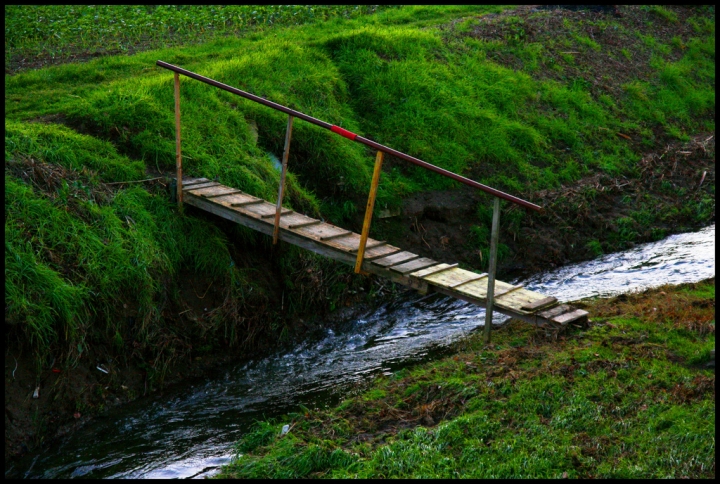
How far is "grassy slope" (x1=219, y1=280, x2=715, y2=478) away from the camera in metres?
4.73

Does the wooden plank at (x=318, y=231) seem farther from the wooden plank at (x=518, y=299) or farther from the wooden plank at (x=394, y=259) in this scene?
the wooden plank at (x=518, y=299)

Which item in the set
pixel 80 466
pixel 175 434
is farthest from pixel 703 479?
pixel 80 466

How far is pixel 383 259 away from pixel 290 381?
1.49 metres

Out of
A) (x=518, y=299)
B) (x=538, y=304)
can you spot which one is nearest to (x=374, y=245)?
(x=518, y=299)

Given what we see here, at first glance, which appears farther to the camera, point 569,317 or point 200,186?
point 200,186

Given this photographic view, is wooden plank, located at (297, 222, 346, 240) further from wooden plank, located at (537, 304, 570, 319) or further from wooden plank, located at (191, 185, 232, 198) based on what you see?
wooden plank, located at (537, 304, 570, 319)

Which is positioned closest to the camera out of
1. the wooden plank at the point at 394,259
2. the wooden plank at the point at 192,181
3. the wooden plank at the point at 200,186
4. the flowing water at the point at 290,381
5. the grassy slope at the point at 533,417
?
the grassy slope at the point at 533,417

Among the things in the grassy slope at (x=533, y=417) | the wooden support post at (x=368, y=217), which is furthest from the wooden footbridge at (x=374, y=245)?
the grassy slope at (x=533, y=417)

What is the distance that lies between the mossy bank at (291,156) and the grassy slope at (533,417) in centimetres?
195

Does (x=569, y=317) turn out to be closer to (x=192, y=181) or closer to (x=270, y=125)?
(x=192, y=181)

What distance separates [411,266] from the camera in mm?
7414

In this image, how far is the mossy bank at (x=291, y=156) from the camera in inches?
276

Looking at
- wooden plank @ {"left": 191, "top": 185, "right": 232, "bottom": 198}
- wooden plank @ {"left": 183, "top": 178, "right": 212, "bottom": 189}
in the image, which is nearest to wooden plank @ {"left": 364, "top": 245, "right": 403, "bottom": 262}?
wooden plank @ {"left": 191, "top": 185, "right": 232, "bottom": 198}

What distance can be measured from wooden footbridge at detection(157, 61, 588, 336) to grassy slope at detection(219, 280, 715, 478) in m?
0.37
